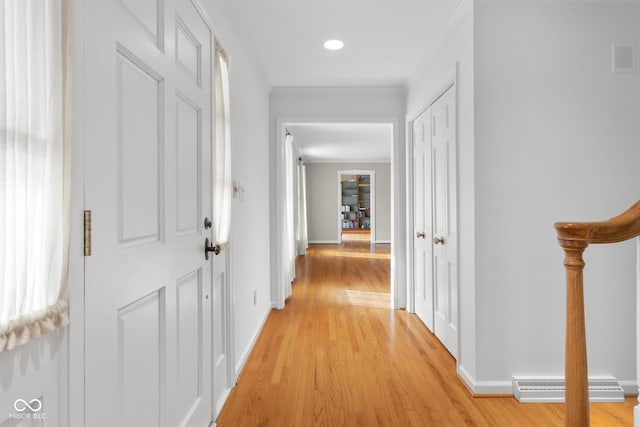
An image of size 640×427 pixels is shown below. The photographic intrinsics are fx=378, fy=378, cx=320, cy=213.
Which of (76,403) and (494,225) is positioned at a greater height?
(494,225)

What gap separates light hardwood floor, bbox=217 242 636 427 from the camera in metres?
2.06

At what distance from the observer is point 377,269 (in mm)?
6844

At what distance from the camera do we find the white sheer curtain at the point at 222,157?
81.9 inches

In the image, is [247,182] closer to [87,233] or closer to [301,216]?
[87,233]

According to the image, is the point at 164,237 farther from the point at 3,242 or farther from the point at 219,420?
the point at 219,420

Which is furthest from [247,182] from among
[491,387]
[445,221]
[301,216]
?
[301,216]

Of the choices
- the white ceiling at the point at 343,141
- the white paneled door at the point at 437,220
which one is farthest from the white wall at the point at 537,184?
the white ceiling at the point at 343,141

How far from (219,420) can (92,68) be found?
1.81m

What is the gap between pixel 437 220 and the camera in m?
3.27

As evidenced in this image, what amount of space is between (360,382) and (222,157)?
5.48 feet

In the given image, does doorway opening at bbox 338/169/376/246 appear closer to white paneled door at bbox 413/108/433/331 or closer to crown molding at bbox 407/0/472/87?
white paneled door at bbox 413/108/433/331

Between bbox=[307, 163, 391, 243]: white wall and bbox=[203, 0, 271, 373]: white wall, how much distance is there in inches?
271

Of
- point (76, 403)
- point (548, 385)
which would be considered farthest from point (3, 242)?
point (548, 385)

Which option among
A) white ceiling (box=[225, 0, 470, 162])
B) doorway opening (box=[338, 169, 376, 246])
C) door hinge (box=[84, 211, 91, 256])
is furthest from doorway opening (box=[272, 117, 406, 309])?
doorway opening (box=[338, 169, 376, 246])
